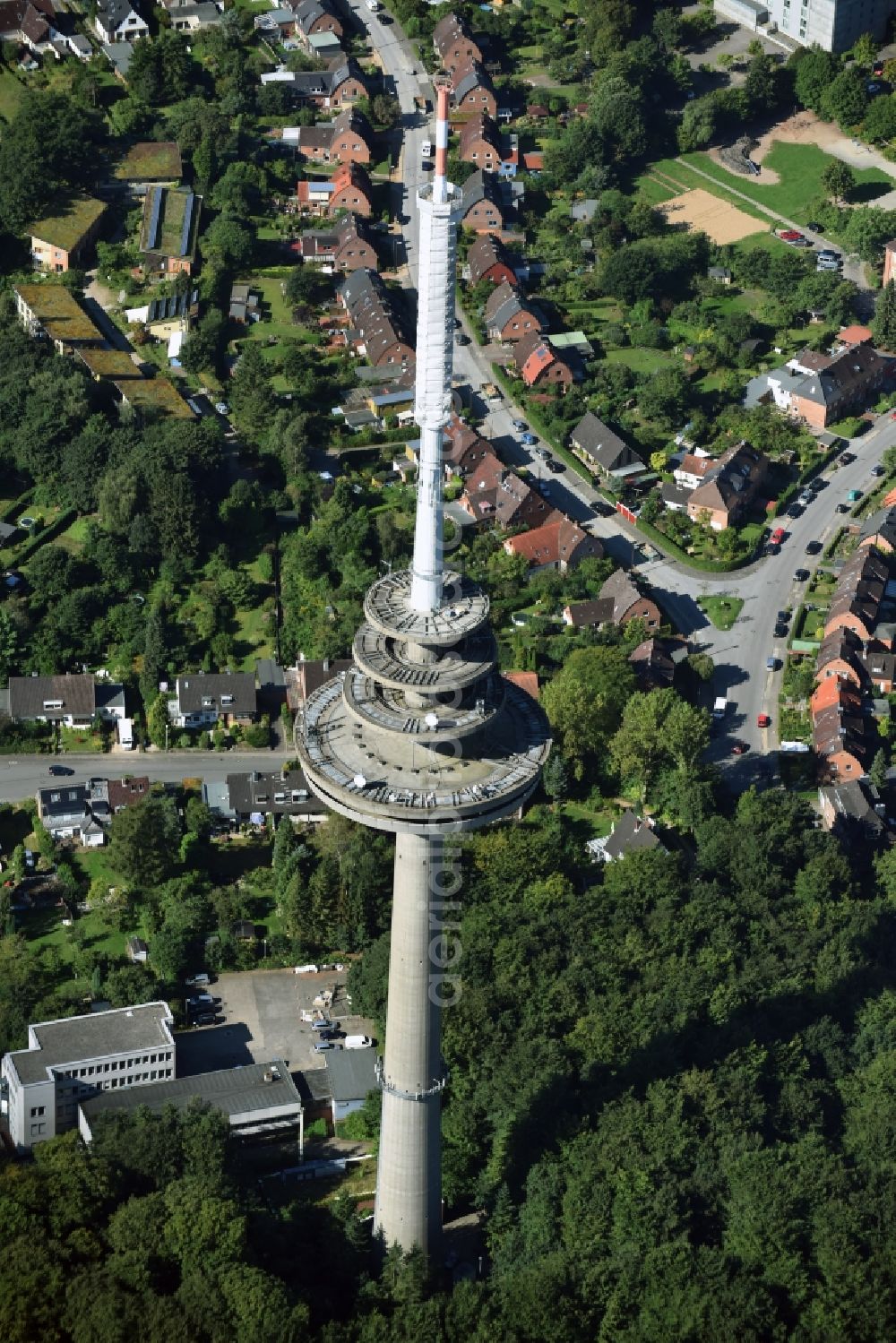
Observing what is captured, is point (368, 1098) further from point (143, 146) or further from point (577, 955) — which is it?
point (143, 146)

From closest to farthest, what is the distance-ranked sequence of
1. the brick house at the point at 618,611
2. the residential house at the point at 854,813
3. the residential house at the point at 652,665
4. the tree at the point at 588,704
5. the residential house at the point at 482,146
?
the residential house at the point at 854,813, the tree at the point at 588,704, the residential house at the point at 652,665, the brick house at the point at 618,611, the residential house at the point at 482,146

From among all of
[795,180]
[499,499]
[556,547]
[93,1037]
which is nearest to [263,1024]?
[93,1037]

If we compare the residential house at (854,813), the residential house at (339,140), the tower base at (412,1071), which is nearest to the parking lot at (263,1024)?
the tower base at (412,1071)

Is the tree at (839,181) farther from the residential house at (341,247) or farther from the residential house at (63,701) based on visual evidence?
the residential house at (63,701)

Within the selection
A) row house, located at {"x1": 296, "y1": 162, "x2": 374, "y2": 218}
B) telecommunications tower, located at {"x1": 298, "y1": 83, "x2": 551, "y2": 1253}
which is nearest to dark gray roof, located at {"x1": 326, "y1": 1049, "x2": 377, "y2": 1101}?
telecommunications tower, located at {"x1": 298, "y1": 83, "x2": 551, "y2": 1253}

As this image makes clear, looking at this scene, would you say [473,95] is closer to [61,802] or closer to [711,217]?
[711,217]

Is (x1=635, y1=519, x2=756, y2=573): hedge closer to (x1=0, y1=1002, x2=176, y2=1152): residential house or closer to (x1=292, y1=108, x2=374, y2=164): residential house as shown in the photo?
(x1=292, y1=108, x2=374, y2=164): residential house

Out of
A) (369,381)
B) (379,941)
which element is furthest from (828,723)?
(369,381)
